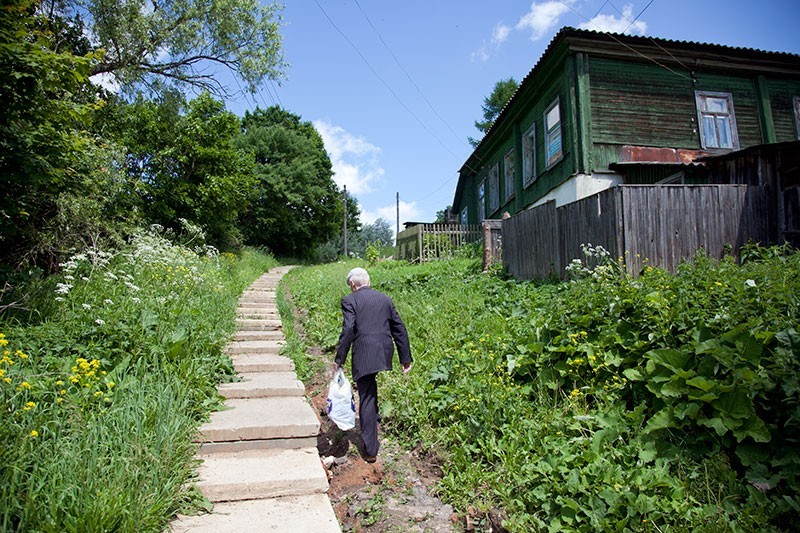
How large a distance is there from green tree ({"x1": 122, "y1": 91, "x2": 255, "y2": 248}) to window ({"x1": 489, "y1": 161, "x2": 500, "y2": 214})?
33.0ft

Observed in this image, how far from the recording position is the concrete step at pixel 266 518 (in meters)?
2.84

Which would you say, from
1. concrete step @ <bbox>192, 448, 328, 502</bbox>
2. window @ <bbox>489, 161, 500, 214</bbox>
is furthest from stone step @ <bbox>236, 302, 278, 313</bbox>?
window @ <bbox>489, 161, 500, 214</bbox>

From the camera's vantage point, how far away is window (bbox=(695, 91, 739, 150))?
39.0 ft

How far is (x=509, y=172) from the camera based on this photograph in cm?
1681

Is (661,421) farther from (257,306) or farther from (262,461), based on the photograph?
(257,306)

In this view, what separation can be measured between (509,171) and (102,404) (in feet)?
51.3

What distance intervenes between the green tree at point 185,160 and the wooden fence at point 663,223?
36.9 feet

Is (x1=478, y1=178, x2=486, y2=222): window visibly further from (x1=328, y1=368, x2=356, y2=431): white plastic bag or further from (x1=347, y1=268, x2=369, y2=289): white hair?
(x1=328, y1=368, x2=356, y2=431): white plastic bag

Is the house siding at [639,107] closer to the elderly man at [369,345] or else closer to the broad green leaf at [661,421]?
the elderly man at [369,345]

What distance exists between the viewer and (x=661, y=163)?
33.4 feet

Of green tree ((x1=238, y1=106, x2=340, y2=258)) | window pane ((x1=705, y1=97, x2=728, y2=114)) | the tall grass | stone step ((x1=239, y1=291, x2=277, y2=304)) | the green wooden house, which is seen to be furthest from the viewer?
green tree ((x1=238, y1=106, x2=340, y2=258))

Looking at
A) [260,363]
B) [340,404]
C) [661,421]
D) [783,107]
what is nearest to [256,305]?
[260,363]

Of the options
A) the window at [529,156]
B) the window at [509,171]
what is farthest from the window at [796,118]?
the window at [509,171]

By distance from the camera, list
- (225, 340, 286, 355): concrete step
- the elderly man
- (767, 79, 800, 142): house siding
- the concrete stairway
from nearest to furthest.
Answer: the concrete stairway → the elderly man → (225, 340, 286, 355): concrete step → (767, 79, 800, 142): house siding
